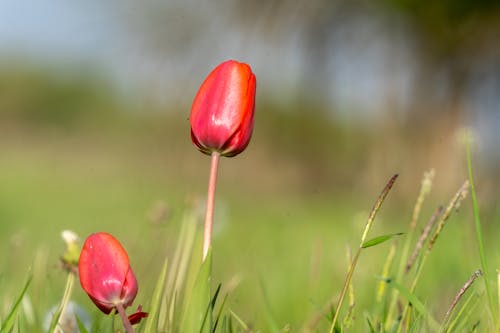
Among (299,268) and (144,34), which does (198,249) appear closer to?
(299,268)

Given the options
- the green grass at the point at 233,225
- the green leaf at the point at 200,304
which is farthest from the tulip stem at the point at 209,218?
the green grass at the point at 233,225

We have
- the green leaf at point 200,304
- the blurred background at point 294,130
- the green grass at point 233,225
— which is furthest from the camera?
the blurred background at point 294,130

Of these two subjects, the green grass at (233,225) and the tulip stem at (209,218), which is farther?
the green grass at (233,225)

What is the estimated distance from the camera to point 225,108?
81cm

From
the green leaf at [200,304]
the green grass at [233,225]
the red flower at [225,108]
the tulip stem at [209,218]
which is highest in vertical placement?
the red flower at [225,108]

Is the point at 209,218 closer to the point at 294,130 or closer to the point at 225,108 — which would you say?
the point at 225,108

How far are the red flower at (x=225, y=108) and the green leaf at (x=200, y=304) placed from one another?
12 cm

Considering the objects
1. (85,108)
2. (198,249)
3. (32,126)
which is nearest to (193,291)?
(198,249)

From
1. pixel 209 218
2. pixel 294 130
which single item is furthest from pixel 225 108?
pixel 294 130

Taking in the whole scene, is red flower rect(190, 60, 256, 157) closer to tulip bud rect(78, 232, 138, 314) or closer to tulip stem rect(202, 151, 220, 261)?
tulip stem rect(202, 151, 220, 261)

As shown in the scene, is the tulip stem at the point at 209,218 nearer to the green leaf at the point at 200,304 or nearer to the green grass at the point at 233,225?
the green leaf at the point at 200,304

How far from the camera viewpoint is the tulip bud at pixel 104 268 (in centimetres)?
78

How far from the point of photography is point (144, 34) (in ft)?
27.8

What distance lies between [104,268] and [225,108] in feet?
0.61
